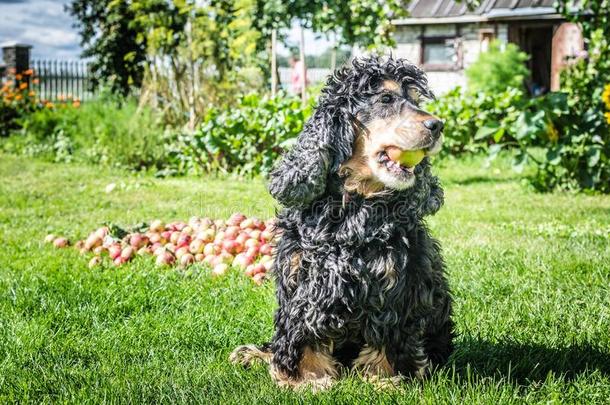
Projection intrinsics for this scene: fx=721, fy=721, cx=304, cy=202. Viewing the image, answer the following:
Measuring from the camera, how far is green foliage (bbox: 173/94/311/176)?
9938mm

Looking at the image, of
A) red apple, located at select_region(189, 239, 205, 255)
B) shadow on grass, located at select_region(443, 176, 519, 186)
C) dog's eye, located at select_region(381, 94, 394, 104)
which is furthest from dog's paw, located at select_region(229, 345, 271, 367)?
shadow on grass, located at select_region(443, 176, 519, 186)

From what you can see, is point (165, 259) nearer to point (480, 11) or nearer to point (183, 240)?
point (183, 240)

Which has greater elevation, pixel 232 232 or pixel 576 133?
pixel 576 133

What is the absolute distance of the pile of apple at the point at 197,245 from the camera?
5348 millimetres

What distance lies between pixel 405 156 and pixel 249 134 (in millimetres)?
7528

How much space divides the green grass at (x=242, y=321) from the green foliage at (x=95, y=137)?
406 centimetres

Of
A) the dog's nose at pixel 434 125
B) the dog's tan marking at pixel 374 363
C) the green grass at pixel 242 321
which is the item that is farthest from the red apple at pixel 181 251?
the dog's nose at pixel 434 125

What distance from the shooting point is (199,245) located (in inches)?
223

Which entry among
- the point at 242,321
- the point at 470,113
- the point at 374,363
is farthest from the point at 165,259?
the point at 470,113

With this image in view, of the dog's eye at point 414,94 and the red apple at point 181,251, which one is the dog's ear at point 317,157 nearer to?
the dog's eye at point 414,94

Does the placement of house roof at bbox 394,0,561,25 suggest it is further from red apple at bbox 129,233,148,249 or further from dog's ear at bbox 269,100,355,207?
dog's ear at bbox 269,100,355,207

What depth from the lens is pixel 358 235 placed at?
2953 mm

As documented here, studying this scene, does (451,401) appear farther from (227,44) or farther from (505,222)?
(227,44)

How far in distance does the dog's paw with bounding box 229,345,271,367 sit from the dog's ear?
844mm
